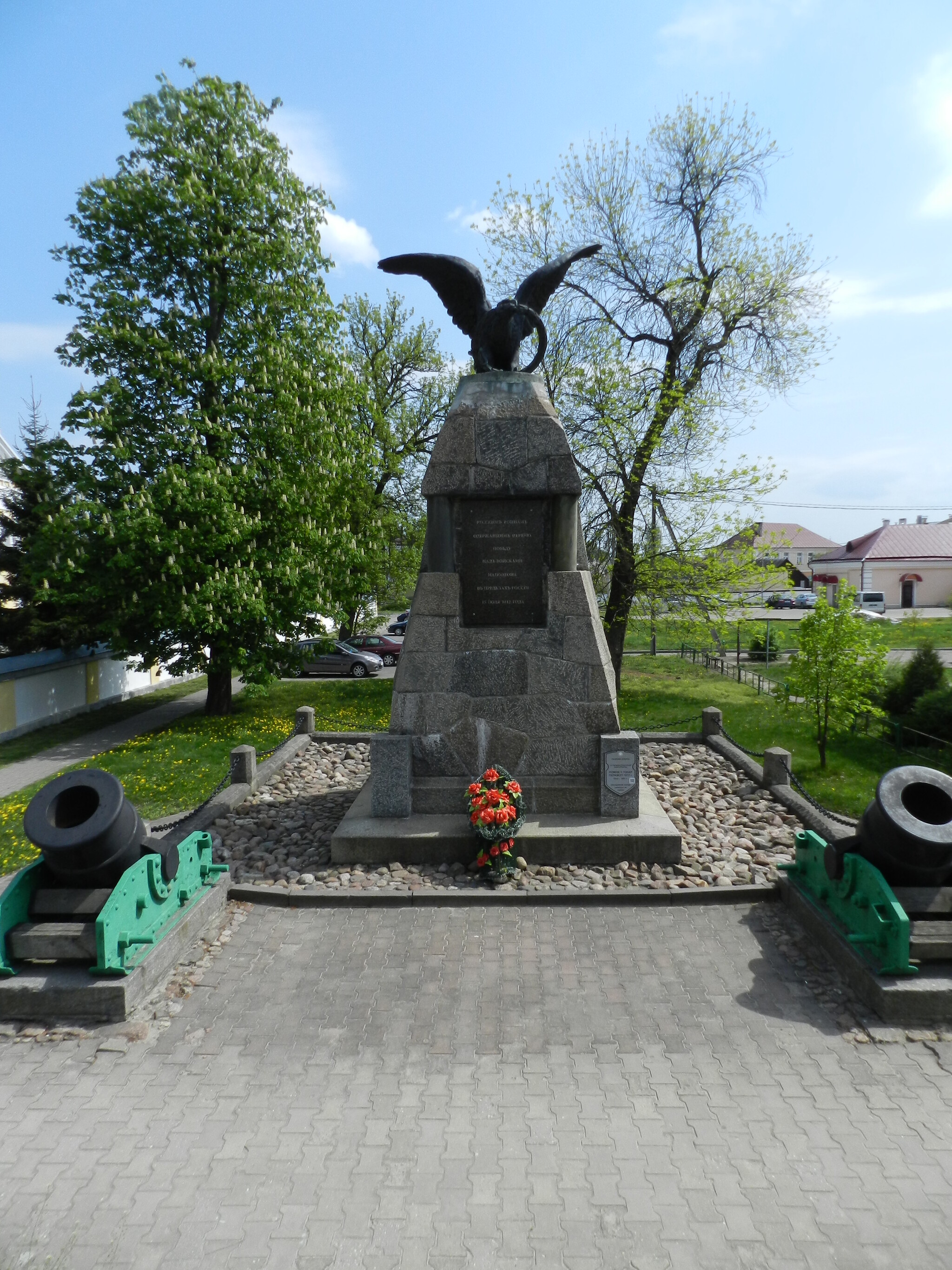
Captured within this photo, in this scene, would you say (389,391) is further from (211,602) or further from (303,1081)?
(303,1081)

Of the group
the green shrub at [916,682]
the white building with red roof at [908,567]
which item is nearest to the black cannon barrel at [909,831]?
the green shrub at [916,682]

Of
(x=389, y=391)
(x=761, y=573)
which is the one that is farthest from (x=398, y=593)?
(x=761, y=573)

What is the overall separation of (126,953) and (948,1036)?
5.22 meters

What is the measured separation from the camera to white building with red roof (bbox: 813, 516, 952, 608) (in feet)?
194

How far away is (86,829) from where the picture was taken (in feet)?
17.1

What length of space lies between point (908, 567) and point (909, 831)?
62.4m

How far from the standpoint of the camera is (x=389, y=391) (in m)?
29.2

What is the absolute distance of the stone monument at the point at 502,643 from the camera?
312 inches

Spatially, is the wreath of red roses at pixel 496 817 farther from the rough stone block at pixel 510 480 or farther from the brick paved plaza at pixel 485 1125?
the rough stone block at pixel 510 480

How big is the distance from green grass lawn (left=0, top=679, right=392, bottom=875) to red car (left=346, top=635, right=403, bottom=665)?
5.41 metres

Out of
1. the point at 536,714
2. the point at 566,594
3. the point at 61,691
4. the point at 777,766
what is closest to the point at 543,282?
the point at 566,594

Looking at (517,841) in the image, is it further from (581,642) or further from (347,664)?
(347,664)

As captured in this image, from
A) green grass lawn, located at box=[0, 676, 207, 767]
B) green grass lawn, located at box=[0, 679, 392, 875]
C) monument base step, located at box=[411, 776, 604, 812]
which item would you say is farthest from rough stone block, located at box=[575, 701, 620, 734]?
green grass lawn, located at box=[0, 676, 207, 767]

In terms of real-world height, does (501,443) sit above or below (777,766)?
above
